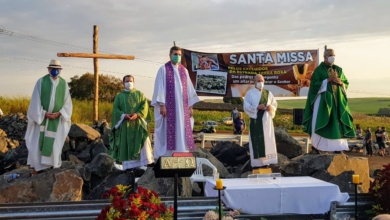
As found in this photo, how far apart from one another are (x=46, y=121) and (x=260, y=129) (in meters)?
3.71

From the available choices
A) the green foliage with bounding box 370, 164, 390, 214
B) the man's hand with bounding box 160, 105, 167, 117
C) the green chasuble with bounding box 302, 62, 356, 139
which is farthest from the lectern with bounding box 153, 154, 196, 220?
the green chasuble with bounding box 302, 62, 356, 139

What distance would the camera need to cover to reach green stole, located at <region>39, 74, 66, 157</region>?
9.11m

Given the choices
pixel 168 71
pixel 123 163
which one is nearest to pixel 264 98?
pixel 168 71

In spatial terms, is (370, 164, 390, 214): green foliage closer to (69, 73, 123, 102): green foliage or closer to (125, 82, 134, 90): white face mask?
(125, 82, 134, 90): white face mask

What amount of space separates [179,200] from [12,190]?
9.90 feet

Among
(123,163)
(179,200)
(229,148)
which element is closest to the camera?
(179,200)

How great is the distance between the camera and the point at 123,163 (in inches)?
416

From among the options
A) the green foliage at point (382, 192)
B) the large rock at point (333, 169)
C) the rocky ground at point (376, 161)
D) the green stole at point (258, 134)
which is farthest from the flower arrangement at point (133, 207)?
the rocky ground at point (376, 161)

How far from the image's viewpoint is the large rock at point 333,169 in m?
8.09

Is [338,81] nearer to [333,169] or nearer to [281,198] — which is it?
[333,169]

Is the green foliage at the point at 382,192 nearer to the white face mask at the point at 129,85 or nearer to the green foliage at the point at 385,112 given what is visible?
the white face mask at the point at 129,85

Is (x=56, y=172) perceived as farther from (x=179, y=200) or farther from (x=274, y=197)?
(x=274, y=197)

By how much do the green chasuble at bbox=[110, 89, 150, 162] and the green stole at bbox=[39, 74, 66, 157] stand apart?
1.53 metres

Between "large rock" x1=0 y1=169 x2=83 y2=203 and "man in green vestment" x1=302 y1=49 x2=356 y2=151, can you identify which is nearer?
"large rock" x1=0 y1=169 x2=83 y2=203
